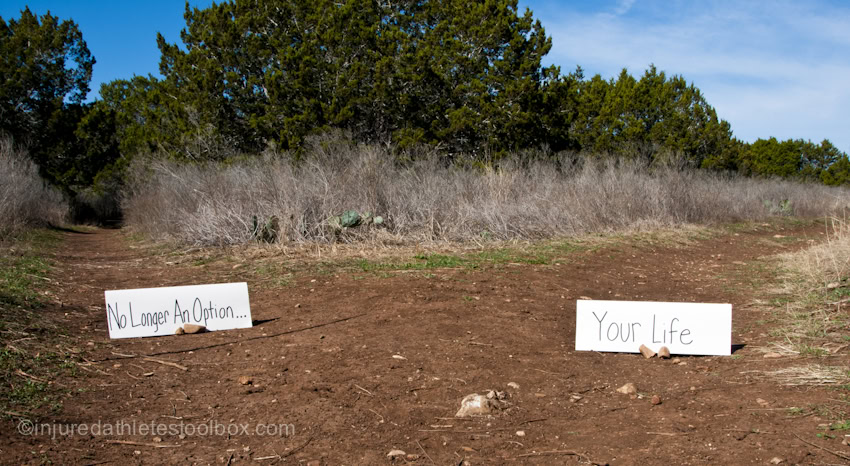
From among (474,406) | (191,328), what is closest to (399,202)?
(191,328)

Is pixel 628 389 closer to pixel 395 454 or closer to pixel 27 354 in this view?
pixel 395 454

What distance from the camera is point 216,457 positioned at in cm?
290

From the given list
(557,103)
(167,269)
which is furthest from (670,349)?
(557,103)

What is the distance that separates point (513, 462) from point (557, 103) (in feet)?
78.7

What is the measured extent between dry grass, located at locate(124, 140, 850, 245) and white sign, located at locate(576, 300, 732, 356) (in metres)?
6.22

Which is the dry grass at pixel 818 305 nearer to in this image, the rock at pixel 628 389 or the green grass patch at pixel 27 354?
the rock at pixel 628 389

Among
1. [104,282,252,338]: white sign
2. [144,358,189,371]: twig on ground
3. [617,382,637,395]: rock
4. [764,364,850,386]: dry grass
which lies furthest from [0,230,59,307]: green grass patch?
[764,364,850,386]: dry grass

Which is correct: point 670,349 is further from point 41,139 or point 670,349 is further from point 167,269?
point 41,139

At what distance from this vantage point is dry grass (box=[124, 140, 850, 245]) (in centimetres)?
1068

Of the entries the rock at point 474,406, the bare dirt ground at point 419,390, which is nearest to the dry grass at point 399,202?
the bare dirt ground at point 419,390

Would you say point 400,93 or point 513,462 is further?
point 400,93

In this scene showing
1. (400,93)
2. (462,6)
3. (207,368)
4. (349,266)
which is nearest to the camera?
(207,368)

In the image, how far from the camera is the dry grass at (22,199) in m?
13.8

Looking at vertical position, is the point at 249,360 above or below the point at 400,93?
below
